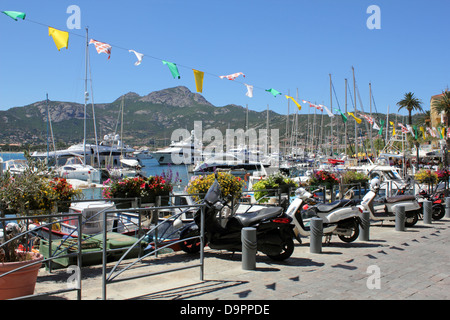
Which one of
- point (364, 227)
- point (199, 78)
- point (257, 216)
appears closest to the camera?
point (257, 216)

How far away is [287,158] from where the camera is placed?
67.8 m

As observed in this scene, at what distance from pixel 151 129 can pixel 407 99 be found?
483 ft

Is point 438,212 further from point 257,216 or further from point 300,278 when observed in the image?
point 300,278

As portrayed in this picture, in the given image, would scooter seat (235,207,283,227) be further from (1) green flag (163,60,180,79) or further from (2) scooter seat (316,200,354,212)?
(1) green flag (163,60,180,79)

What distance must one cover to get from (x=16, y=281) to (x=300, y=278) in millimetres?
4018

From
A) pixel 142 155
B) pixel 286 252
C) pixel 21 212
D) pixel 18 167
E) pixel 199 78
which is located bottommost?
pixel 286 252

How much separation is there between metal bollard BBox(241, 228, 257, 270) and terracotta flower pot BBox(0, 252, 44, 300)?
3.29 meters

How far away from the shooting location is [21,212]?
6930 millimetres

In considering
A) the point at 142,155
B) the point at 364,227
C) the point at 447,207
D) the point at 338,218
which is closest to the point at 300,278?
the point at 338,218

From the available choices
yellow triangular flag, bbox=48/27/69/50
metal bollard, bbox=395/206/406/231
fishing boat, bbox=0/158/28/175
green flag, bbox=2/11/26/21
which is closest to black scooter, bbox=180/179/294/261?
fishing boat, bbox=0/158/28/175

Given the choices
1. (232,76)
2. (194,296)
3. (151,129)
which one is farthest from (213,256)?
(151,129)

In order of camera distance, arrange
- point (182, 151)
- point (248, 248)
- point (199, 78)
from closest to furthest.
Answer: point (248, 248) < point (199, 78) < point (182, 151)

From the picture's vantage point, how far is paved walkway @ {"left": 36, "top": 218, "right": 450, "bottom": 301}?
5516 millimetres
